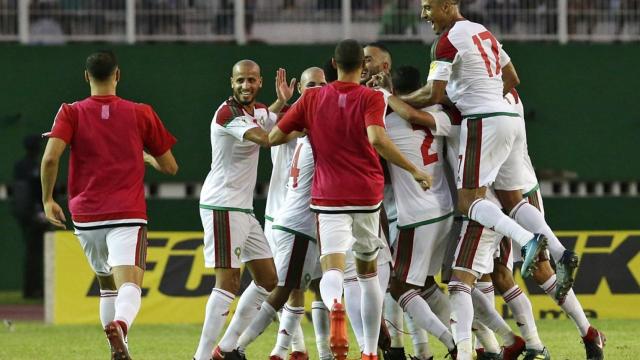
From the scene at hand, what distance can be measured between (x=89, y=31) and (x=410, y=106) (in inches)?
400

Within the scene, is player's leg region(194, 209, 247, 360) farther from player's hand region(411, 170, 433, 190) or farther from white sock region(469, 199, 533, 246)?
white sock region(469, 199, 533, 246)

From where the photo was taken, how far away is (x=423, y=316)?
10.1 m

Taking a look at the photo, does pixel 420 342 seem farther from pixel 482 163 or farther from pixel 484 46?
pixel 484 46

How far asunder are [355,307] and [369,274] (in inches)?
11.8

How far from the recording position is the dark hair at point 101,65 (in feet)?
30.9

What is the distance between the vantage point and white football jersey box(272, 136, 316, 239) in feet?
34.3

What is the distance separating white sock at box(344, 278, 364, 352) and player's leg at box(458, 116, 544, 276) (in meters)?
0.92

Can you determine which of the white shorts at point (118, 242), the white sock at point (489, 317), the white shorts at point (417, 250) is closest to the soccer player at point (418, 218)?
the white shorts at point (417, 250)

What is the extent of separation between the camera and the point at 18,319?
1695 cm

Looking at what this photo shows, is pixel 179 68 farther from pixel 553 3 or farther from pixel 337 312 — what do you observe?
pixel 337 312

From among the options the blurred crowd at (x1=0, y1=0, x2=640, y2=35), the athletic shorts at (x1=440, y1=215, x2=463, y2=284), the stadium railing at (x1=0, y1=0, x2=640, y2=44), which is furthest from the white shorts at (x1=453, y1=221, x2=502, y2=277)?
the blurred crowd at (x1=0, y1=0, x2=640, y2=35)

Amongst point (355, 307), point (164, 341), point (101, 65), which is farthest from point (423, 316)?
point (164, 341)

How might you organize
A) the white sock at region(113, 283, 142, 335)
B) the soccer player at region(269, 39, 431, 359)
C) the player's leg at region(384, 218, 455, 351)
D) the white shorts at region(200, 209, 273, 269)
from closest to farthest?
the white sock at region(113, 283, 142, 335) < the soccer player at region(269, 39, 431, 359) < the player's leg at region(384, 218, 455, 351) < the white shorts at region(200, 209, 273, 269)

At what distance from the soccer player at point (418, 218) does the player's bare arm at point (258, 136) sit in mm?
955
